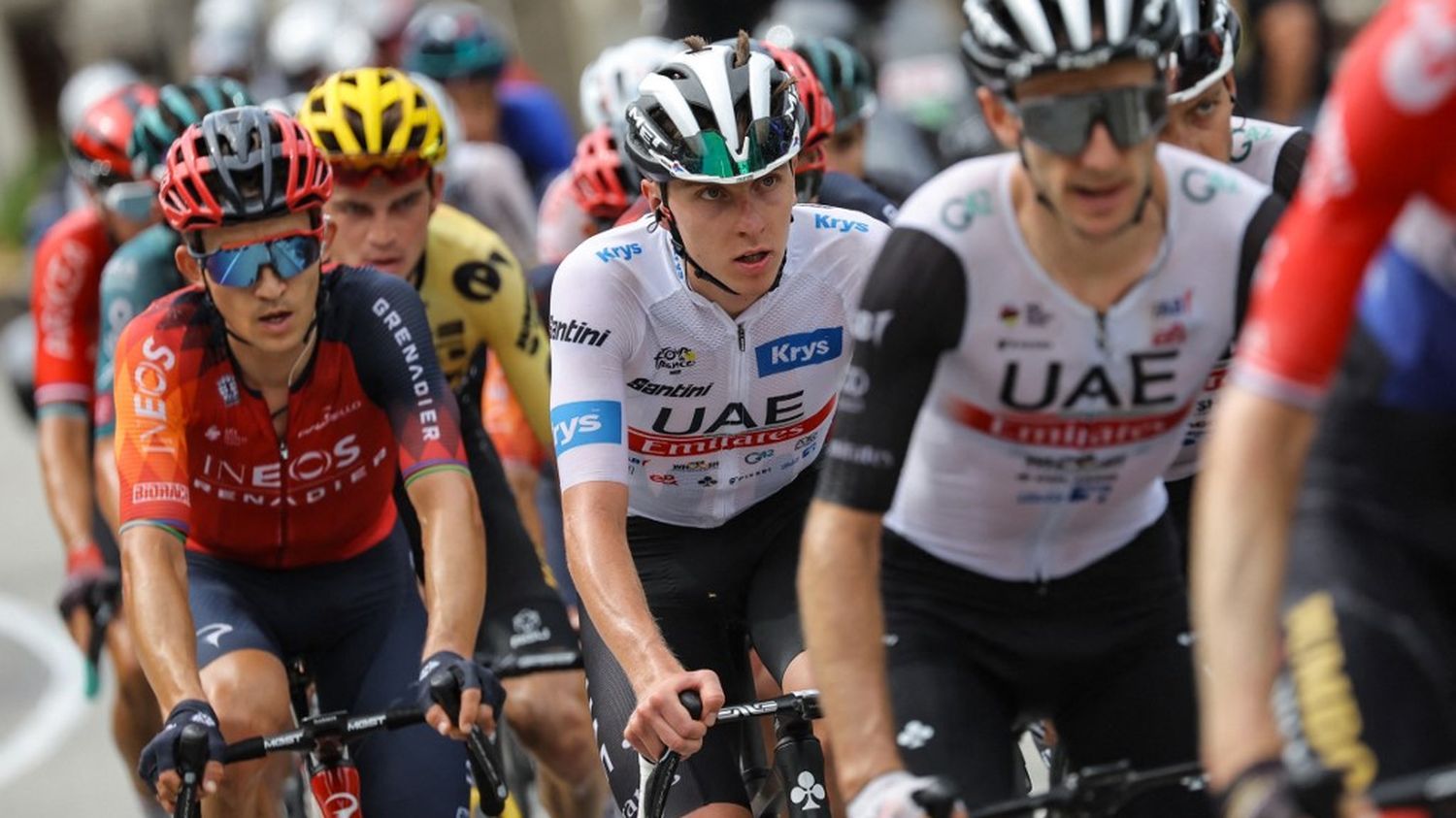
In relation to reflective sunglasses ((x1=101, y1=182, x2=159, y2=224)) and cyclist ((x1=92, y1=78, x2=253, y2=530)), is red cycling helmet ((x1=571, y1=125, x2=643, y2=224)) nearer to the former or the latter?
cyclist ((x1=92, y1=78, x2=253, y2=530))

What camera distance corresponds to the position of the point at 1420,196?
12.2 ft

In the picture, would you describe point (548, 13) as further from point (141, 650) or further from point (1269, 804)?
point (1269, 804)

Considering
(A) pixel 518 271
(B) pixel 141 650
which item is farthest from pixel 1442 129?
(A) pixel 518 271

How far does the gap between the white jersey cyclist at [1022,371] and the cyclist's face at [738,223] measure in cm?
112

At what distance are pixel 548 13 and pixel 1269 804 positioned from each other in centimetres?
2270

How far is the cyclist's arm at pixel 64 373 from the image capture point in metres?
8.90

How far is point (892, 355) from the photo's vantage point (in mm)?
4324

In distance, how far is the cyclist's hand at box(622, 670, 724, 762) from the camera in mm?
5066

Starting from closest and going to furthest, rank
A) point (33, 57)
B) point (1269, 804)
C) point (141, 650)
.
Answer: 1. point (1269, 804)
2. point (141, 650)
3. point (33, 57)

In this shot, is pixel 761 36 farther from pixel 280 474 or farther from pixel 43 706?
pixel 280 474

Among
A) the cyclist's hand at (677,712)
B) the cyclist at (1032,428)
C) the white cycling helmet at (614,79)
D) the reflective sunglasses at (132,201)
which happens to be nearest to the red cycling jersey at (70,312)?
the reflective sunglasses at (132,201)

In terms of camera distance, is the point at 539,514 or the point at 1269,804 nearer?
the point at 1269,804

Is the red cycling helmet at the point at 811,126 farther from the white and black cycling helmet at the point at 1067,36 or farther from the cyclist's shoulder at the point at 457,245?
the white and black cycling helmet at the point at 1067,36

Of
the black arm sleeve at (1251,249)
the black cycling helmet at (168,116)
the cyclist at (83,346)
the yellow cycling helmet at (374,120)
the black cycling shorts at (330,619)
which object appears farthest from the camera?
the cyclist at (83,346)
